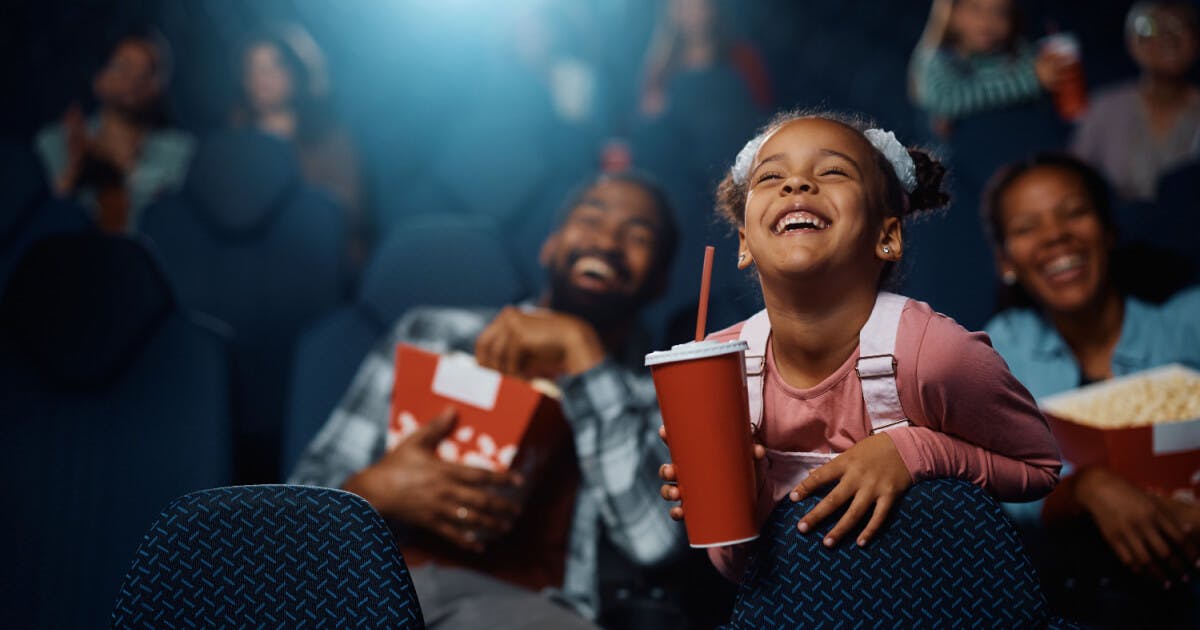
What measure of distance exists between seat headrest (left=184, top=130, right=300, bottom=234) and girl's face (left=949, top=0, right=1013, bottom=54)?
3.74 feet

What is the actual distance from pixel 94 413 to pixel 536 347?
0.45m

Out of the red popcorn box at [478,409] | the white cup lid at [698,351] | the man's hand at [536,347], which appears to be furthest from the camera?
the man's hand at [536,347]

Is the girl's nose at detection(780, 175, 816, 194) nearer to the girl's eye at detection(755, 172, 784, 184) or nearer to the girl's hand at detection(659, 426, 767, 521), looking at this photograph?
the girl's eye at detection(755, 172, 784, 184)

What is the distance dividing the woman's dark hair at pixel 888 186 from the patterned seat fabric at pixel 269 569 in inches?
10.7

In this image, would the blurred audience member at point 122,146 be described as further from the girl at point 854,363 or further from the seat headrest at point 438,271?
the girl at point 854,363

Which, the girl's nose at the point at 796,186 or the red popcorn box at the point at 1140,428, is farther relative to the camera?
the red popcorn box at the point at 1140,428

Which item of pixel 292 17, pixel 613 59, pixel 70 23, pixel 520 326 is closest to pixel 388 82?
pixel 292 17

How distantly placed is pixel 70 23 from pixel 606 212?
1.95 meters

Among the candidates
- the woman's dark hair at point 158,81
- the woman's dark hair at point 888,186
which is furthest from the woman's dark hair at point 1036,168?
the woman's dark hair at point 158,81

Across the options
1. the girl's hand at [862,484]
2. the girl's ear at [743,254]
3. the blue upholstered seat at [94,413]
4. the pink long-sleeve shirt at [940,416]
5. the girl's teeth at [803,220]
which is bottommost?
the blue upholstered seat at [94,413]

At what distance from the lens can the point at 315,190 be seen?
1578 millimetres

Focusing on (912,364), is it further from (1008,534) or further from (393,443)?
(393,443)

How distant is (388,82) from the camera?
2473 mm

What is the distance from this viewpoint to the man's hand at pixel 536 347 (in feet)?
3.10
